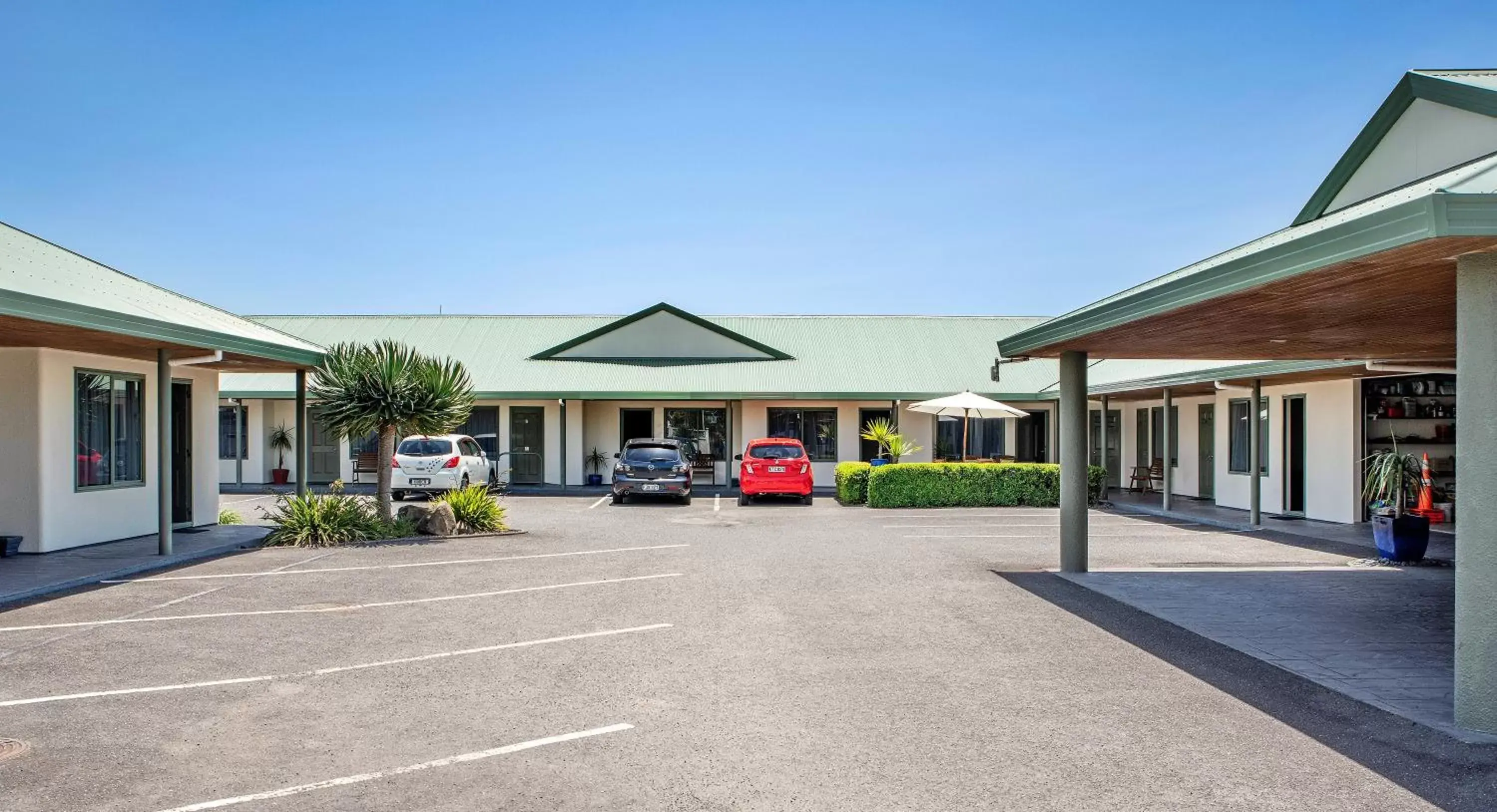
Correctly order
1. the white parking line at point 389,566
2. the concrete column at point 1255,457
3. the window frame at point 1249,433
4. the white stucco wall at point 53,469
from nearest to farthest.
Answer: the white parking line at point 389,566 < the white stucco wall at point 53,469 < the concrete column at point 1255,457 < the window frame at point 1249,433

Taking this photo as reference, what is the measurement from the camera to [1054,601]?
956cm

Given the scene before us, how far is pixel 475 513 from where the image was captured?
15.8 meters

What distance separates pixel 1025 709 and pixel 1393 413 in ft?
48.7

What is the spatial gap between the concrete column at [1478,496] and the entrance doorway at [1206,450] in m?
17.3

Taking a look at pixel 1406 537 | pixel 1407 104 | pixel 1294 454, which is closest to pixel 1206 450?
pixel 1294 454

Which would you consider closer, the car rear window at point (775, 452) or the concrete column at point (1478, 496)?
the concrete column at point (1478, 496)

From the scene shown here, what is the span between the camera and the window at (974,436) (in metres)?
26.8

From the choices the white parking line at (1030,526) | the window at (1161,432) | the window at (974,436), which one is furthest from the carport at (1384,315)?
the window at (974,436)

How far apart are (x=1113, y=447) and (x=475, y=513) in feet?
62.1

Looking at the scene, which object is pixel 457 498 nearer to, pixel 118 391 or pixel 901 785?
pixel 118 391

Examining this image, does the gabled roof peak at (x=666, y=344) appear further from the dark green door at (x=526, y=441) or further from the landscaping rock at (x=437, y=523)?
the landscaping rock at (x=437, y=523)

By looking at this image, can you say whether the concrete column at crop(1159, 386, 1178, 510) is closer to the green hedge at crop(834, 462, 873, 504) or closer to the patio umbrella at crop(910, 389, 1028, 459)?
the patio umbrella at crop(910, 389, 1028, 459)

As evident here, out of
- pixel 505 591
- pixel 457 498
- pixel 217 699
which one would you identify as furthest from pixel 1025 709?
pixel 457 498

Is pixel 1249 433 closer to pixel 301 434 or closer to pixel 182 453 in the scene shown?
pixel 301 434
